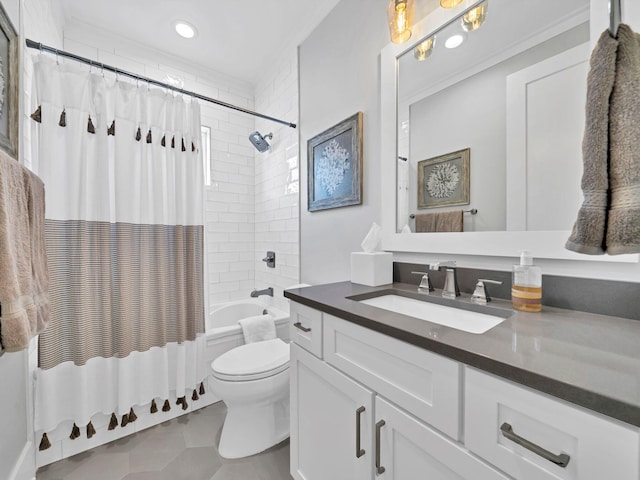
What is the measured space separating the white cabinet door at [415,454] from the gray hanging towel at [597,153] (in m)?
0.51

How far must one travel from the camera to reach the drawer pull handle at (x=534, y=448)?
17.6 inches

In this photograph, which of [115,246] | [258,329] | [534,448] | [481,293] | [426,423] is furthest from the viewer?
[258,329]

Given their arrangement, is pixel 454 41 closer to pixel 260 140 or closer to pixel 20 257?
pixel 260 140

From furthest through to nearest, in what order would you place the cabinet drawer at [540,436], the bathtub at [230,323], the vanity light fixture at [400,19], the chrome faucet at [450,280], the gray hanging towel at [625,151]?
the bathtub at [230,323] → the vanity light fixture at [400,19] → the chrome faucet at [450,280] → the gray hanging towel at [625,151] → the cabinet drawer at [540,436]

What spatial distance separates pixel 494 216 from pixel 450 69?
2.18 feet

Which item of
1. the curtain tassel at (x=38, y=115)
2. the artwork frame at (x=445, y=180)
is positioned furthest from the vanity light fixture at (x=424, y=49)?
the curtain tassel at (x=38, y=115)

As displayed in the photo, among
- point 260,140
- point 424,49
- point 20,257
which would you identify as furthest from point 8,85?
point 424,49

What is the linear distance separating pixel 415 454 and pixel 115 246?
1754 mm

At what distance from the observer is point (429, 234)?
121 centimetres

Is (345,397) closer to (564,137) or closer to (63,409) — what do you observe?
(564,137)

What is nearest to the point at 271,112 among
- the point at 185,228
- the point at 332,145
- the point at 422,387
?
the point at 332,145

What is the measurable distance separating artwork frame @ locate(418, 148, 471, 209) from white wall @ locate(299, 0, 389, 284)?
0.88 ft

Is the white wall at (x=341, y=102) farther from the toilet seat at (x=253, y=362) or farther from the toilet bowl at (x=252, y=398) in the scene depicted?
the toilet bowl at (x=252, y=398)

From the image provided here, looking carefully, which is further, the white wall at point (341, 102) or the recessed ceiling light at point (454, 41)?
the white wall at point (341, 102)
